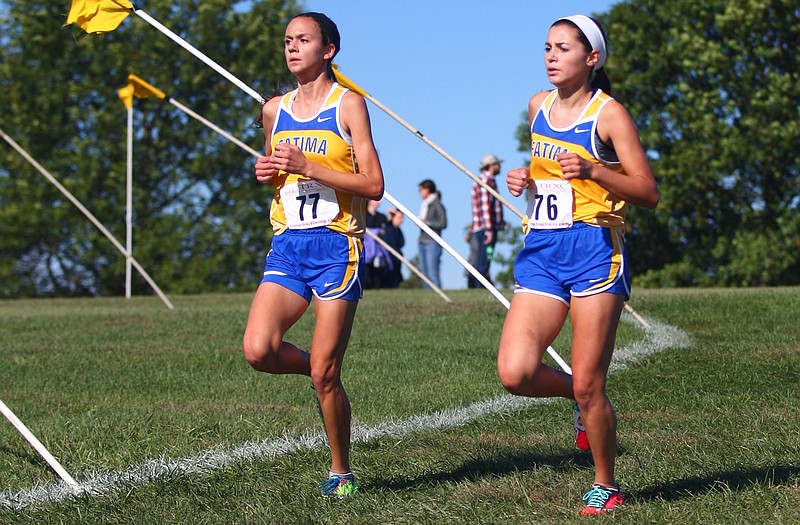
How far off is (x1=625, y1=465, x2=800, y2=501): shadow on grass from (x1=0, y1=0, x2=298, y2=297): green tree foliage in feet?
102

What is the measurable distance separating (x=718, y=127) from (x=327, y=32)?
2501 centimetres

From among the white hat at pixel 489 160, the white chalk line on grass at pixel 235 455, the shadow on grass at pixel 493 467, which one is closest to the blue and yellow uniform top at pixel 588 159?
the shadow on grass at pixel 493 467

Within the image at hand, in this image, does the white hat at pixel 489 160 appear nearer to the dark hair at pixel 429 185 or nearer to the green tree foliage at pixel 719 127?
the dark hair at pixel 429 185

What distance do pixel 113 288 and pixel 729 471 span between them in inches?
1276

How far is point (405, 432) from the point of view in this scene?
24.8 ft

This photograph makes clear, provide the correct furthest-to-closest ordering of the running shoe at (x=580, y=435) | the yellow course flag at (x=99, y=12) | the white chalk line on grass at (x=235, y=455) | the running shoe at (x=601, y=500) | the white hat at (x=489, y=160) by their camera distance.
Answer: the white hat at (x=489, y=160)
the yellow course flag at (x=99, y=12)
the running shoe at (x=580, y=435)
the white chalk line on grass at (x=235, y=455)
the running shoe at (x=601, y=500)

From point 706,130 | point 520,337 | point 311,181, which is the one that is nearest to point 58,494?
point 311,181

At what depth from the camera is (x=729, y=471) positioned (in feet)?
20.2

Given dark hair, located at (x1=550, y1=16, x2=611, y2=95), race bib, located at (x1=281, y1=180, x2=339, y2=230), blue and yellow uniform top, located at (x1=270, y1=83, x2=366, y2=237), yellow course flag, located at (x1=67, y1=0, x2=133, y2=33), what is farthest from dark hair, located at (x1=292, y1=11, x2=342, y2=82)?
yellow course flag, located at (x1=67, y1=0, x2=133, y2=33)

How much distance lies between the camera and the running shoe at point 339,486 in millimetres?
5793

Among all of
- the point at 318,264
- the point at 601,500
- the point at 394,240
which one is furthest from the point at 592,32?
the point at 394,240

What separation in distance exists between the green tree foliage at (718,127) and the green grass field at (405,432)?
16536 mm

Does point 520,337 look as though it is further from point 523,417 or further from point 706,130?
point 706,130

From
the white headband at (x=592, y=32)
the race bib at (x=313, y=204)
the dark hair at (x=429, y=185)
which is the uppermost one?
the white headband at (x=592, y=32)
